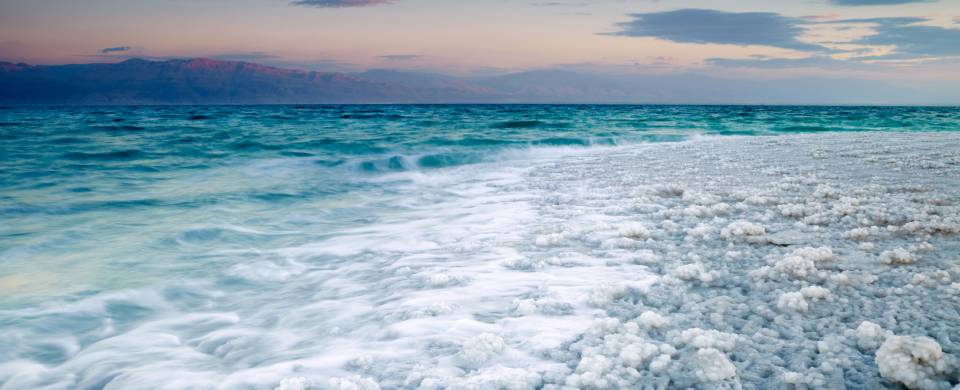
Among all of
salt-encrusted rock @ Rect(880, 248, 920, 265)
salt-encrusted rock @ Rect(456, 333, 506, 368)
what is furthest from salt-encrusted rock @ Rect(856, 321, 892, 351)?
salt-encrusted rock @ Rect(456, 333, 506, 368)

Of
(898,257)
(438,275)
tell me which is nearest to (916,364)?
(898,257)

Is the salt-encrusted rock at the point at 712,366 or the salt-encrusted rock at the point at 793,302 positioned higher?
the salt-encrusted rock at the point at 793,302

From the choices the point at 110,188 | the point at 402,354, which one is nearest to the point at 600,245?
the point at 402,354

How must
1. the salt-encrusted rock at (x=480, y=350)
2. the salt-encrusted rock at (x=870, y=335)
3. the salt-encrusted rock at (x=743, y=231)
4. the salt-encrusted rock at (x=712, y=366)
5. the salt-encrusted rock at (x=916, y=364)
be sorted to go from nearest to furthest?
the salt-encrusted rock at (x=916, y=364) → the salt-encrusted rock at (x=712, y=366) → the salt-encrusted rock at (x=870, y=335) → the salt-encrusted rock at (x=480, y=350) → the salt-encrusted rock at (x=743, y=231)

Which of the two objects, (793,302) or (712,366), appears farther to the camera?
(793,302)

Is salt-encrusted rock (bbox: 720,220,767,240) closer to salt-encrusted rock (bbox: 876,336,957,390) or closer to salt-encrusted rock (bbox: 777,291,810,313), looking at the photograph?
salt-encrusted rock (bbox: 777,291,810,313)

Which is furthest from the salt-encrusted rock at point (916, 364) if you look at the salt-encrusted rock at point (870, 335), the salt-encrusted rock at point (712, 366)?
the salt-encrusted rock at point (712, 366)

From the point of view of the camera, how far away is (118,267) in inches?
286

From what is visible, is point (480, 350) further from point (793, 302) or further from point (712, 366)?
point (793, 302)

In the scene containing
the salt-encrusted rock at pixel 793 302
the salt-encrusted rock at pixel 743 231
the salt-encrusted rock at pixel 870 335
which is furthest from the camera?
the salt-encrusted rock at pixel 743 231

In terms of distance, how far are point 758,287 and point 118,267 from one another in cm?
718

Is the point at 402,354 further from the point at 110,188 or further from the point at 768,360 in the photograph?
the point at 110,188

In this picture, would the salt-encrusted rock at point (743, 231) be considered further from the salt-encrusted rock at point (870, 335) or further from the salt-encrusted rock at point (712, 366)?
the salt-encrusted rock at point (712, 366)

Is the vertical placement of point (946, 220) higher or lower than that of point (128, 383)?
higher
